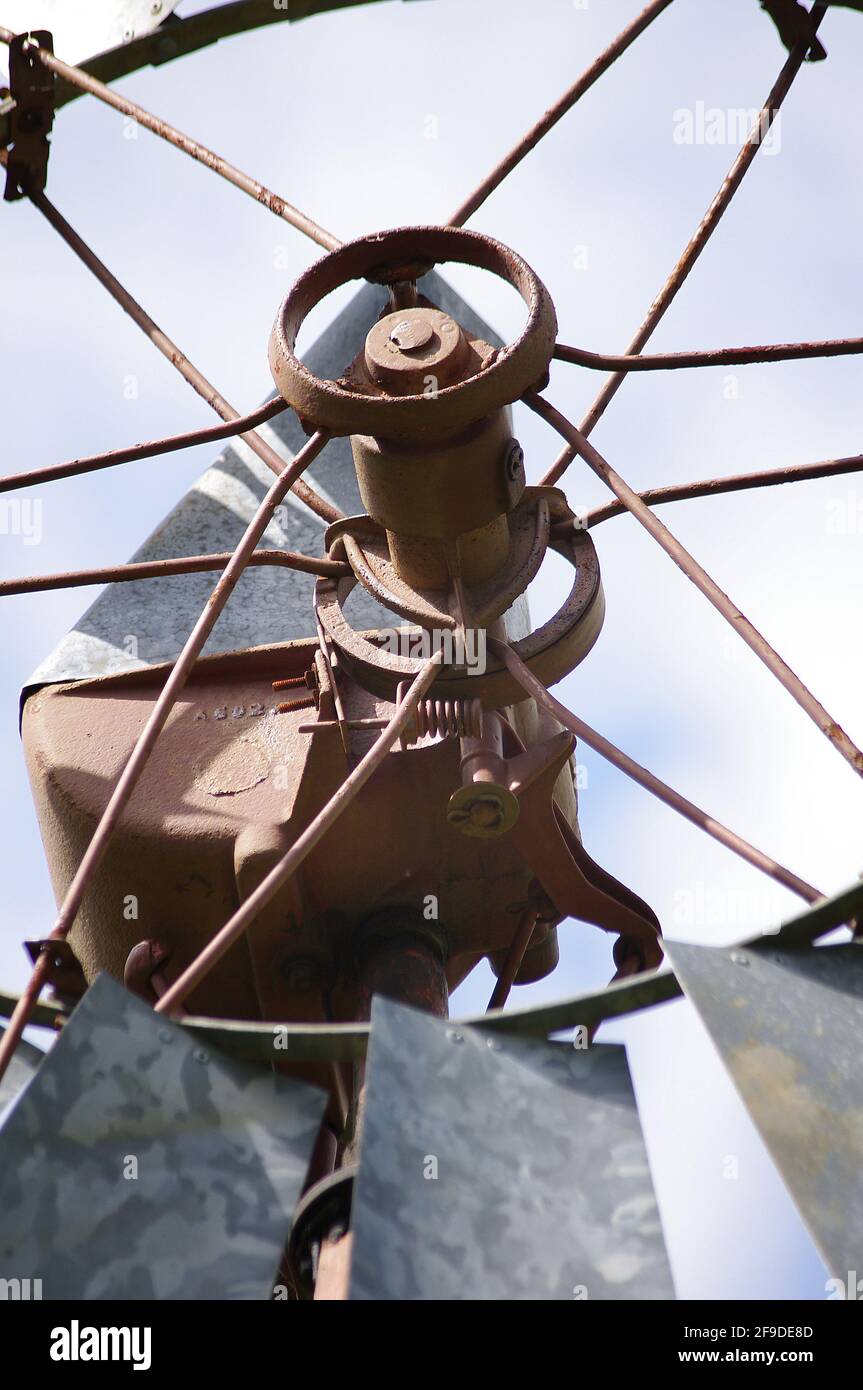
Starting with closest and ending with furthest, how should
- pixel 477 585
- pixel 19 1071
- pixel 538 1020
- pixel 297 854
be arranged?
pixel 538 1020 < pixel 19 1071 < pixel 297 854 < pixel 477 585

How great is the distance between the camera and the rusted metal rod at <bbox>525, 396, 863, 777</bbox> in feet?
22.5

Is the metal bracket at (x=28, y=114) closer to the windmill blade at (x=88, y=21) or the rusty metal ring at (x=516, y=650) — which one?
the windmill blade at (x=88, y=21)

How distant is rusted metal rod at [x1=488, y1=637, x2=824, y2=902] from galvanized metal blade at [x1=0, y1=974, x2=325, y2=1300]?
170 cm

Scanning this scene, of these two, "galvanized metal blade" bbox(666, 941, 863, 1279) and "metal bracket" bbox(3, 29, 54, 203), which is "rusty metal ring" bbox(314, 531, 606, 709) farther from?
"metal bracket" bbox(3, 29, 54, 203)

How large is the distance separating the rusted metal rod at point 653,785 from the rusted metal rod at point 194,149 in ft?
6.45

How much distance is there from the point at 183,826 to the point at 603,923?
6.30 feet

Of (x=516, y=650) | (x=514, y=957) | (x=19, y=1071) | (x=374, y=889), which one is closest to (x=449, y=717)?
(x=516, y=650)

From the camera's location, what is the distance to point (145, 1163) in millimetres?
6074

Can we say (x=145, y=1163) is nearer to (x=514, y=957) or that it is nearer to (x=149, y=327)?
(x=514, y=957)

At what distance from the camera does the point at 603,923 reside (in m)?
8.55

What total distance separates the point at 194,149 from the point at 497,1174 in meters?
5.17

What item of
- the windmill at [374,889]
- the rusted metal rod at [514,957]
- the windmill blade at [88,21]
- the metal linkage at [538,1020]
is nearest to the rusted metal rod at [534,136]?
the windmill at [374,889]

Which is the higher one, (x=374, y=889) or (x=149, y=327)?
(x=149, y=327)

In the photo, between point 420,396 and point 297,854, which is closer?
point 297,854
